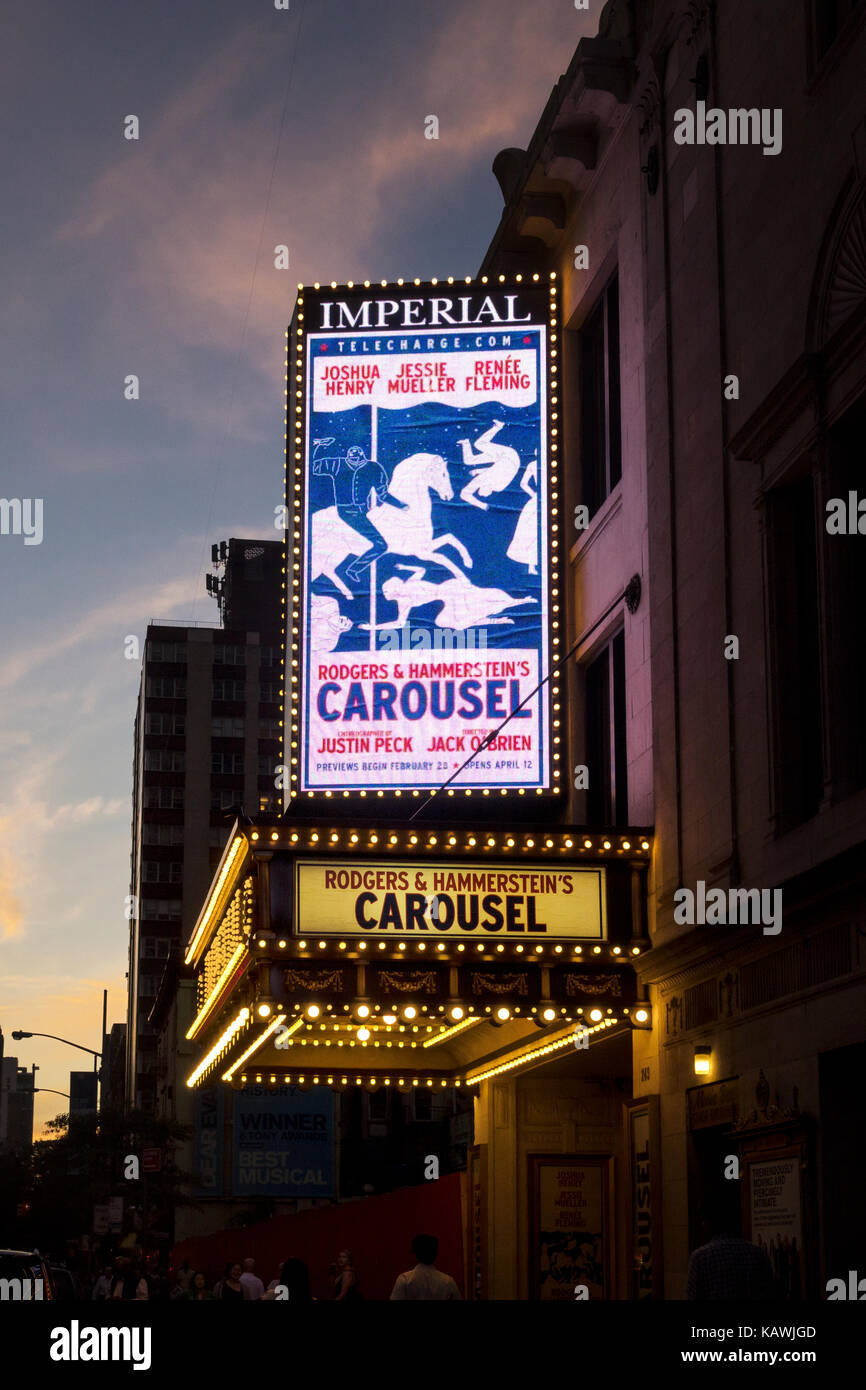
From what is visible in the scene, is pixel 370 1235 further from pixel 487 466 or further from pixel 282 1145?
pixel 282 1145

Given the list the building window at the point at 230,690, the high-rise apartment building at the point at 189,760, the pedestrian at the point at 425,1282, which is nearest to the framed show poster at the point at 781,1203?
the pedestrian at the point at 425,1282

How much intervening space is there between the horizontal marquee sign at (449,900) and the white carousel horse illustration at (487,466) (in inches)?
219

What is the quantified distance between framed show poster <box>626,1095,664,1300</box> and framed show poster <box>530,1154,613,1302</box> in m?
4.17

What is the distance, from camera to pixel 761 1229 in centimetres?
1546

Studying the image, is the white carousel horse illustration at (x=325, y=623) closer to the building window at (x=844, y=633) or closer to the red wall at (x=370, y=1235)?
the building window at (x=844, y=633)

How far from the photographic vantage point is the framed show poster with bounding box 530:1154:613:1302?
23781mm

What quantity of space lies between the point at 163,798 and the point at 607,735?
379 ft

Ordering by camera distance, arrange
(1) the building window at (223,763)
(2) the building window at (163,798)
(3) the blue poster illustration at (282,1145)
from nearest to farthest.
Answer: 1. (3) the blue poster illustration at (282,1145)
2. (2) the building window at (163,798)
3. (1) the building window at (223,763)

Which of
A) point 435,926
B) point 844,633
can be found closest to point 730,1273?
point 844,633

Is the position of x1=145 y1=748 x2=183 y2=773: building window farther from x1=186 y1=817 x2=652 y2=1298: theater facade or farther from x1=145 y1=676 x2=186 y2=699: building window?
x1=186 y1=817 x2=652 y2=1298: theater facade

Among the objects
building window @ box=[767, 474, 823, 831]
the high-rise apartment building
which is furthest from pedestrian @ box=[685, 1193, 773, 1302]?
the high-rise apartment building

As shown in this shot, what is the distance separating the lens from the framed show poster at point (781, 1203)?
14492 mm
